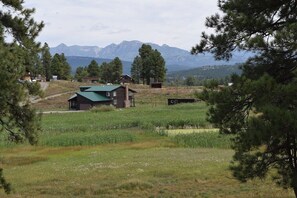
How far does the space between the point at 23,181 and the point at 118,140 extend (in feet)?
66.1

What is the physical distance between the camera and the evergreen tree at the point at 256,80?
9.78 meters

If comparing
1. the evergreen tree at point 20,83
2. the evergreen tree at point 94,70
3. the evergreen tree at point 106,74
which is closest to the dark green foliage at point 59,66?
the evergreen tree at point 94,70

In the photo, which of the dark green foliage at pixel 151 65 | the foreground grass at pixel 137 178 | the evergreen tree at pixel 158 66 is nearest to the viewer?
the foreground grass at pixel 137 178

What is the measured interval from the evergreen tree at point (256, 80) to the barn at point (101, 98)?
2874 inches

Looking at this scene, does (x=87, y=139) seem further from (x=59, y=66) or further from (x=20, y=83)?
(x=59, y=66)

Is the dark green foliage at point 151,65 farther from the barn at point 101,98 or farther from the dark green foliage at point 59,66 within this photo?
the barn at point 101,98

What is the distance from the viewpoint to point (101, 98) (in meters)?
85.8

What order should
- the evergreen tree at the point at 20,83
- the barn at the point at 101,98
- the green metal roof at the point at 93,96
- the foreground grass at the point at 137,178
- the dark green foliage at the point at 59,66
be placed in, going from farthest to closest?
the dark green foliage at the point at 59,66 < the barn at the point at 101,98 < the green metal roof at the point at 93,96 < the foreground grass at the point at 137,178 < the evergreen tree at the point at 20,83

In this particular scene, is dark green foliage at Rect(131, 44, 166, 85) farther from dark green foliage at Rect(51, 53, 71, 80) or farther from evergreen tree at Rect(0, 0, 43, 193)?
evergreen tree at Rect(0, 0, 43, 193)

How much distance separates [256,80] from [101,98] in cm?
7677

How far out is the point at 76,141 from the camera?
40.3m

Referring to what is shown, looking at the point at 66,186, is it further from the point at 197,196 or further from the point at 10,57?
the point at 10,57

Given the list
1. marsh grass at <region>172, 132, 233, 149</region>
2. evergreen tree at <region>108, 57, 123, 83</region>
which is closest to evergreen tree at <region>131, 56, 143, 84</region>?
evergreen tree at <region>108, 57, 123, 83</region>

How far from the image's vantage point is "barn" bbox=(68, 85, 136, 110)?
8494cm
